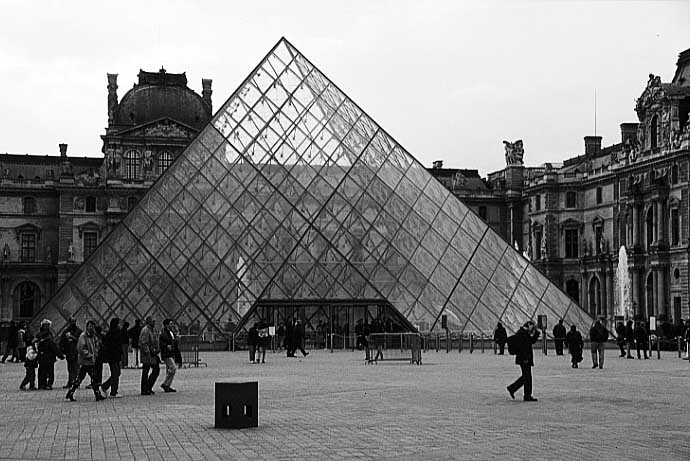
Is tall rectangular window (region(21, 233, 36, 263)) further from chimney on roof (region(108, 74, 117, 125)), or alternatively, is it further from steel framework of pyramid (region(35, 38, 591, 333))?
steel framework of pyramid (region(35, 38, 591, 333))

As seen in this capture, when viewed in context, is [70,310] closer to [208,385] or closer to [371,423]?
[208,385]

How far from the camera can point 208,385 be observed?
18.9 meters

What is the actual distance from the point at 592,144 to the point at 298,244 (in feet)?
162

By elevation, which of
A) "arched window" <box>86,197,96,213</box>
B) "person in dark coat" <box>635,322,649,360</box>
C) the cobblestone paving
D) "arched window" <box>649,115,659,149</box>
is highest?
"arched window" <box>649,115,659,149</box>

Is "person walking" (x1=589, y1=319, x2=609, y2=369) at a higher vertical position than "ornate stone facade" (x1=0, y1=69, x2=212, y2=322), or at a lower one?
lower

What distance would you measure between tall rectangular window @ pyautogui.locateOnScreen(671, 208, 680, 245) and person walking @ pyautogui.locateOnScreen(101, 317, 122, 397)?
4775cm

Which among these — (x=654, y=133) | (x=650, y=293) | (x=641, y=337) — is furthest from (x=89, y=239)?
(x=641, y=337)

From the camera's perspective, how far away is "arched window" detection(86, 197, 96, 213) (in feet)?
252

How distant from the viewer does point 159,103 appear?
256ft

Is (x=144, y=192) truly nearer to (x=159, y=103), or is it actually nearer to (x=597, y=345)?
(x=159, y=103)

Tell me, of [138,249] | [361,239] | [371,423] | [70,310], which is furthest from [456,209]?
[371,423]

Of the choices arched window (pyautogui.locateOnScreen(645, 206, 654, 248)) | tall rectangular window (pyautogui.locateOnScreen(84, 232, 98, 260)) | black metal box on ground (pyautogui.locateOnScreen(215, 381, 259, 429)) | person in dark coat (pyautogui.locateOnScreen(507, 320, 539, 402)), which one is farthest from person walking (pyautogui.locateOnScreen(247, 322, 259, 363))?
tall rectangular window (pyautogui.locateOnScreen(84, 232, 98, 260))

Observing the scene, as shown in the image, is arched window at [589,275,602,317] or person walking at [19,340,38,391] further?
arched window at [589,275,602,317]

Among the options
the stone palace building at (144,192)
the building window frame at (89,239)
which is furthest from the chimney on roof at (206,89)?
the building window frame at (89,239)
